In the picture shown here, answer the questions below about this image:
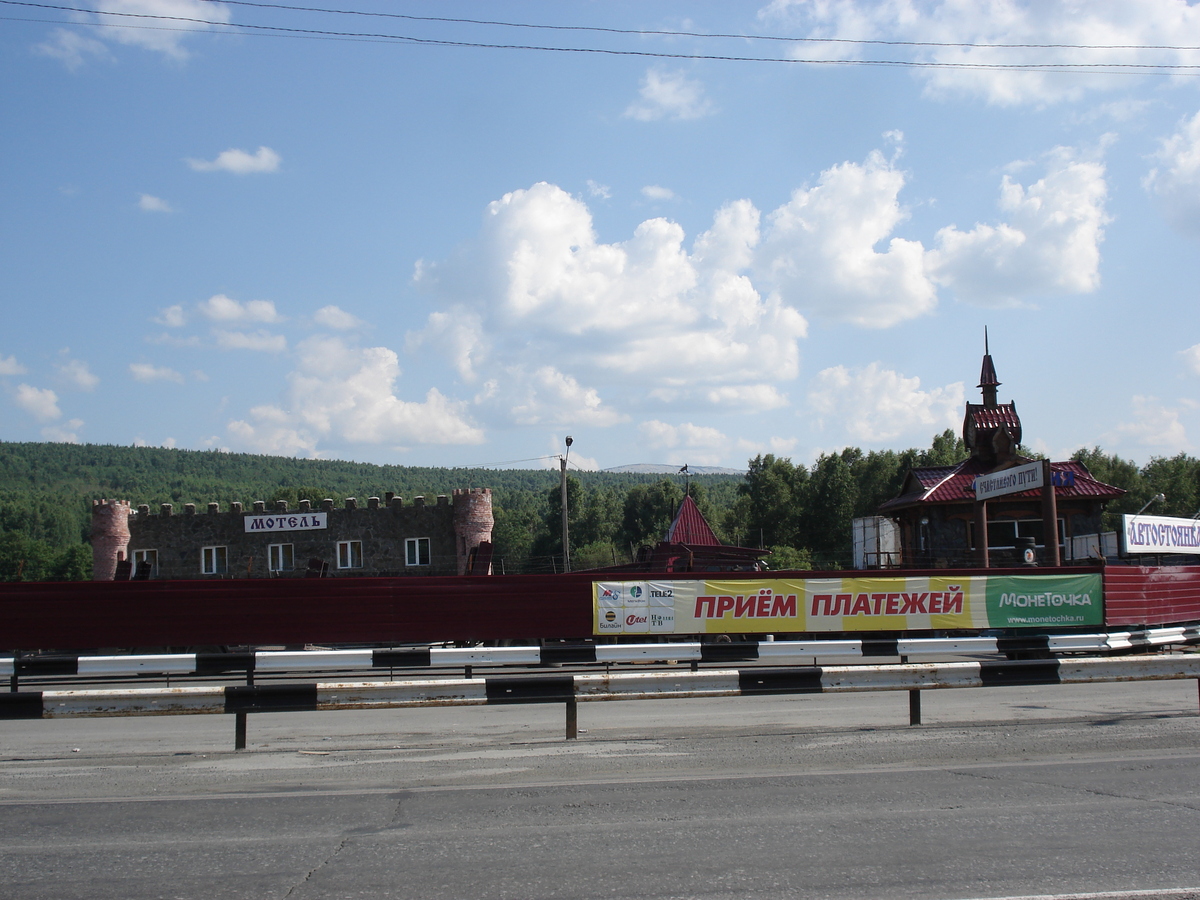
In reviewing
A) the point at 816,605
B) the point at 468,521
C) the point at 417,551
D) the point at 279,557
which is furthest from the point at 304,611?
the point at 279,557

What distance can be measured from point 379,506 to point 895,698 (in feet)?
119

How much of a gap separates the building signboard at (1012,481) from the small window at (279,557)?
3425 centimetres

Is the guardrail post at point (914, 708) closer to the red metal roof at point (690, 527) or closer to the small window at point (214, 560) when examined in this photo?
the red metal roof at point (690, 527)

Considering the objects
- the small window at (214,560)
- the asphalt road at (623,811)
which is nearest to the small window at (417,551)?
the small window at (214,560)

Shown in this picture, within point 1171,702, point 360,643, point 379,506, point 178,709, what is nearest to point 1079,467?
point 1171,702

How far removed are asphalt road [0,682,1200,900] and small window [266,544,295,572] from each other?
37.1m

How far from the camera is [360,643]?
22.6 meters

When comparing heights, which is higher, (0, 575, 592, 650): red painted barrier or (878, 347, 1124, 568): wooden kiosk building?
(878, 347, 1124, 568): wooden kiosk building

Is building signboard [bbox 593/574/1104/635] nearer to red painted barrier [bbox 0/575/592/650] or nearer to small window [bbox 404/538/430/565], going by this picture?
red painted barrier [bbox 0/575/592/650]

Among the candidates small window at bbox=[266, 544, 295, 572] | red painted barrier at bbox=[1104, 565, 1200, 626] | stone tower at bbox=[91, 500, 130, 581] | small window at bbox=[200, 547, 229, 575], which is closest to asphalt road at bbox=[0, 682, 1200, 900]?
red painted barrier at bbox=[1104, 565, 1200, 626]

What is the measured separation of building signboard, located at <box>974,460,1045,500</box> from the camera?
75.9ft

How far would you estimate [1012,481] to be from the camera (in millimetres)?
24266

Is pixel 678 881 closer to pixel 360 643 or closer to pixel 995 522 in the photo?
pixel 360 643

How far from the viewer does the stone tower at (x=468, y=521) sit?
45031 mm
